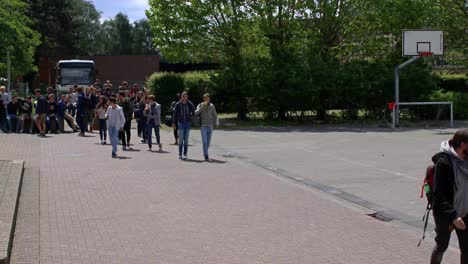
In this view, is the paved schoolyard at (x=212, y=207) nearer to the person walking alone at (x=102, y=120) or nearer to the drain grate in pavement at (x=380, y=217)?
the drain grate in pavement at (x=380, y=217)

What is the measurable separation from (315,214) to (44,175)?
256 inches

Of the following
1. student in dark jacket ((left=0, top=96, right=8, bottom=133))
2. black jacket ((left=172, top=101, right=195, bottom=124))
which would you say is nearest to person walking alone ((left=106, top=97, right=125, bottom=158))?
black jacket ((left=172, top=101, right=195, bottom=124))

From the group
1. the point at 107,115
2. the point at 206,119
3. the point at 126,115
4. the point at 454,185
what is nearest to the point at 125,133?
the point at 126,115

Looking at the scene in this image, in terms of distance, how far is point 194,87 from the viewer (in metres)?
32.5

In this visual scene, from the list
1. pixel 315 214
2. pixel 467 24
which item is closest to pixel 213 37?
pixel 467 24

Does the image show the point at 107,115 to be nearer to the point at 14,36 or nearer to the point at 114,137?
the point at 114,137

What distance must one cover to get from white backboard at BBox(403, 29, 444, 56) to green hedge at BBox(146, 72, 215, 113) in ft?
31.7

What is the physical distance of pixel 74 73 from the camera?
39469 mm

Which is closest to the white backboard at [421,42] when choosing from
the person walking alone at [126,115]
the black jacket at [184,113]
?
the person walking alone at [126,115]

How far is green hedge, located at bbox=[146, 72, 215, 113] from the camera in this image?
31.8 m

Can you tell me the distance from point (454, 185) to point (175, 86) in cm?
2717

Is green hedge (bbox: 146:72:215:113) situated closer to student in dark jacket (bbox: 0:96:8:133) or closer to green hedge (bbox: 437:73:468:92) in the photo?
student in dark jacket (bbox: 0:96:8:133)

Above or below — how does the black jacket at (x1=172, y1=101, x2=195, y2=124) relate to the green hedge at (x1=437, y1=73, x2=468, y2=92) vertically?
below

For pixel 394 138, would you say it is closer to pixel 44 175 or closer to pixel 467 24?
pixel 44 175
